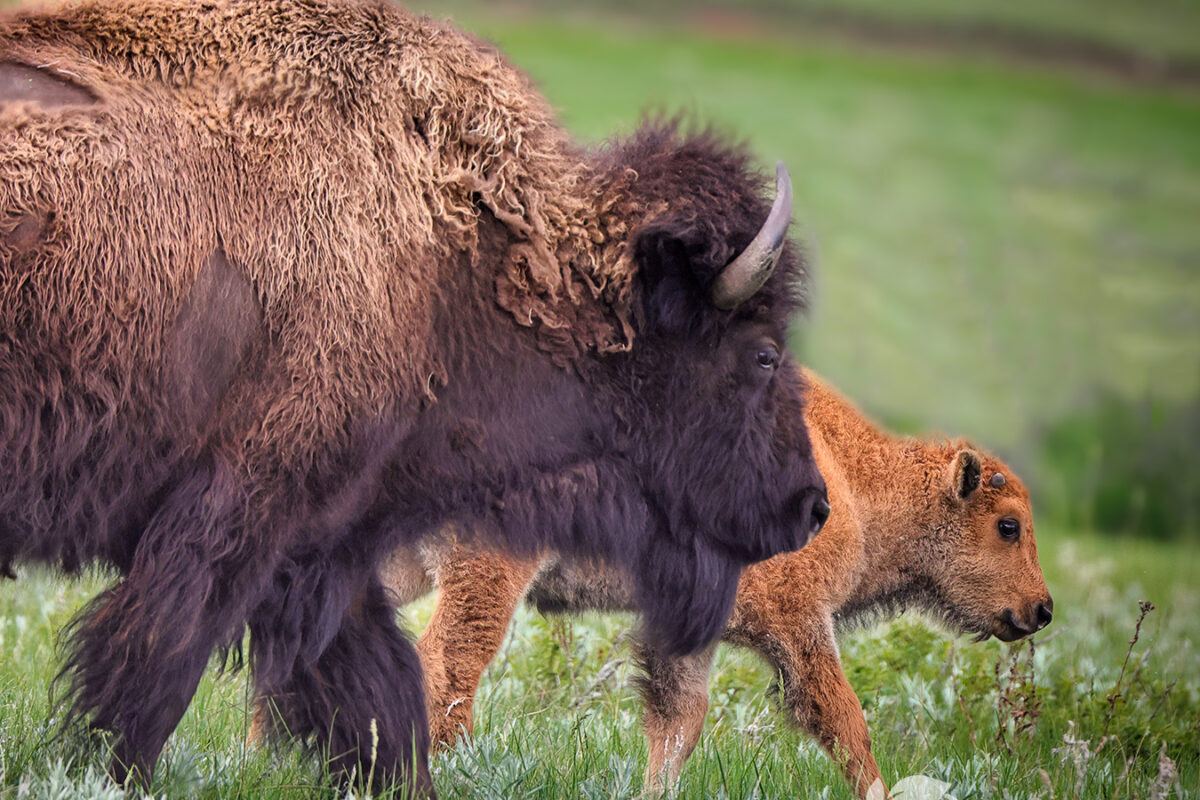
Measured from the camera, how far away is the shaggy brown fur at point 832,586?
492 centimetres

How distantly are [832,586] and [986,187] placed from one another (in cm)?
2320

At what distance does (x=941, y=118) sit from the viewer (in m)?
30.7

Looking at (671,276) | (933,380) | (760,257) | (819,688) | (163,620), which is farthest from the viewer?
(933,380)

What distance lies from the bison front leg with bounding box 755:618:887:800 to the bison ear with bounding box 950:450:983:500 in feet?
2.76

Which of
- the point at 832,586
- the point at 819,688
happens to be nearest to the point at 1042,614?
the point at 832,586

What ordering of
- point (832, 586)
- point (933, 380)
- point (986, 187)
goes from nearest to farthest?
point (832, 586), point (933, 380), point (986, 187)

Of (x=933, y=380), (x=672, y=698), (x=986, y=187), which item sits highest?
(x=672, y=698)

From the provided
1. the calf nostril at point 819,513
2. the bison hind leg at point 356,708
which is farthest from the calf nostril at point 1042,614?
the bison hind leg at point 356,708

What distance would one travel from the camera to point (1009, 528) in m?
5.62

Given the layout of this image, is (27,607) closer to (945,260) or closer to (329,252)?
(329,252)

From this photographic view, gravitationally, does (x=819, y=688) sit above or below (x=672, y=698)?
above

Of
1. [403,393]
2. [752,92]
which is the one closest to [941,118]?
[752,92]

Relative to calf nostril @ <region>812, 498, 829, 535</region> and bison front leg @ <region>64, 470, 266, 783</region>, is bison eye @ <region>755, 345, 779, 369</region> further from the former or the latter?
bison front leg @ <region>64, 470, 266, 783</region>

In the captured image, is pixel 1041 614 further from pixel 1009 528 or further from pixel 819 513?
pixel 819 513
